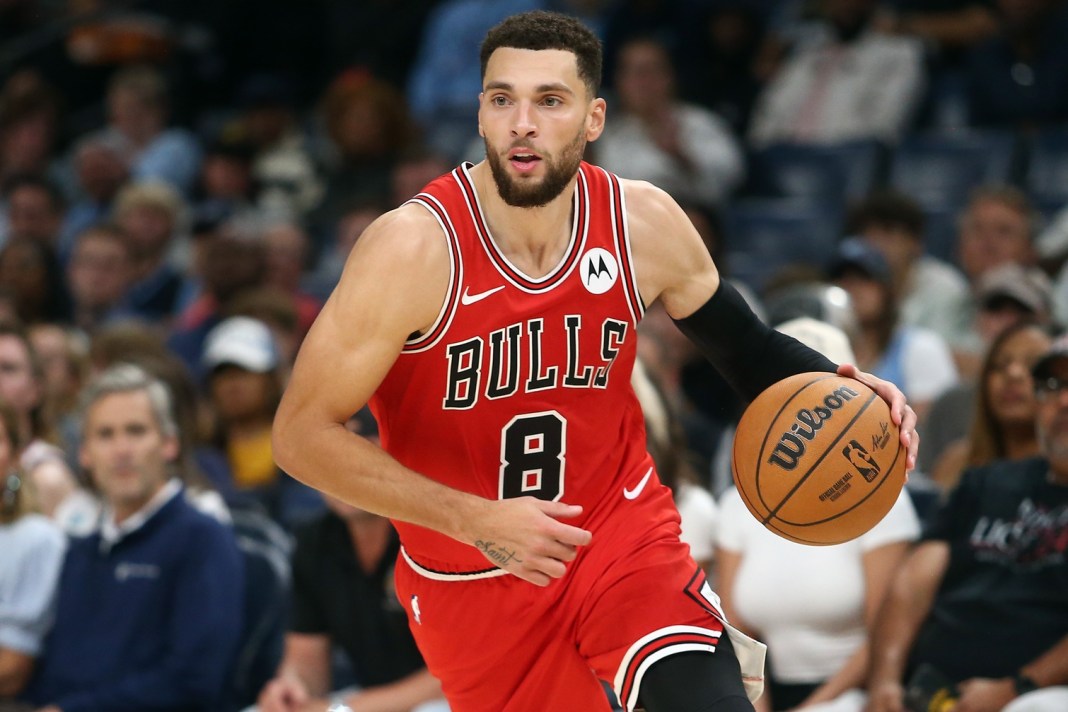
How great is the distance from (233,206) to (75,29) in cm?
299

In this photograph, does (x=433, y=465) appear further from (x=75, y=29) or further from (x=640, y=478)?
(x=75, y=29)

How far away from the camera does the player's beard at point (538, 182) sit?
12.4 feet

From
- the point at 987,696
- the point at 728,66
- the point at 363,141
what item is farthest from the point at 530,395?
the point at 728,66

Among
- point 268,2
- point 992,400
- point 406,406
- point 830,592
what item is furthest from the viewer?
point 268,2

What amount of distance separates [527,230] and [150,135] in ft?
28.8

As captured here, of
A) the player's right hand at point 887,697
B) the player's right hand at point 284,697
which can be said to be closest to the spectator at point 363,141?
the player's right hand at point 284,697

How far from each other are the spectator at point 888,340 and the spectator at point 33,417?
145 inches

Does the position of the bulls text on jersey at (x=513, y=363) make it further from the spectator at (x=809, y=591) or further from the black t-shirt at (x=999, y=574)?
the black t-shirt at (x=999, y=574)

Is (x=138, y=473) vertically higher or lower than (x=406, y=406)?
lower

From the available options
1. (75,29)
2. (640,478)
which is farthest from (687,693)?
(75,29)

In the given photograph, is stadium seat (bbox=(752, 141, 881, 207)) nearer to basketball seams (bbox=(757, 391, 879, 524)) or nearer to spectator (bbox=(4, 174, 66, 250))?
spectator (bbox=(4, 174, 66, 250))

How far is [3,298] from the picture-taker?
9.55 meters

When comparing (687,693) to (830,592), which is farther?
(830,592)

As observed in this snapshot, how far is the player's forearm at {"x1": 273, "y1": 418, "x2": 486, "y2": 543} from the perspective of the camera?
3.55 m
